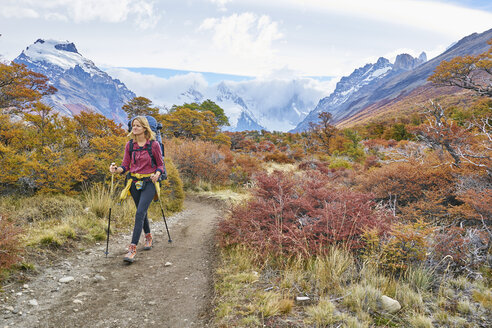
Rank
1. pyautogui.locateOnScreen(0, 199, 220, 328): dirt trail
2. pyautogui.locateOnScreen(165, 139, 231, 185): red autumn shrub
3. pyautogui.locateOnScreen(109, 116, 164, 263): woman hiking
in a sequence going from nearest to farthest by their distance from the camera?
pyautogui.locateOnScreen(0, 199, 220, 328): dirt trail → pyautogui.locateOnScreen(109, 116, 164, 263): woman hiking → pyautogui.locateOnScreen(165, 139, 231, 185): red autumn shrub

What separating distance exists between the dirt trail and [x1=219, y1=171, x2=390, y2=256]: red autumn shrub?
88 centimetres

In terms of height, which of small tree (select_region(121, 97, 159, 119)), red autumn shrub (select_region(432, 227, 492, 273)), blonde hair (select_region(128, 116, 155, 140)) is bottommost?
red autumn shrub (select_region(432, 227, 492, 273))

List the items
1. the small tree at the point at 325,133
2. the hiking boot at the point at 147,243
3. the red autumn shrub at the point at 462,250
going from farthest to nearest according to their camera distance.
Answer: the small tree at the point at 325,133, the hiking boot at the point at 147,243, the red autumn shrub at the point at 462,250

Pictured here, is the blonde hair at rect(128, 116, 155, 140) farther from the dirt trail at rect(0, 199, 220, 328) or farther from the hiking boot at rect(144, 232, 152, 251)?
the dirt trail at rect(0, 199, 220, 328)

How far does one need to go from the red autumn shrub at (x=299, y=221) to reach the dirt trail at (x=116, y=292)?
2.90 ft

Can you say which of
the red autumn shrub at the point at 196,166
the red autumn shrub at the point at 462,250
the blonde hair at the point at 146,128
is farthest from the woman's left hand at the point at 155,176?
the red autumn shrub at the point at 196,166

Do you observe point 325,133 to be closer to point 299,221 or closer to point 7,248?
point 299,221

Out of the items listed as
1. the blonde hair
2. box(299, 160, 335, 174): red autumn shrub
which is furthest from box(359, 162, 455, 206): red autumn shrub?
box(299, 160, 335, 174): red autumn shrub

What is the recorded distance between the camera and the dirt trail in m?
2.46

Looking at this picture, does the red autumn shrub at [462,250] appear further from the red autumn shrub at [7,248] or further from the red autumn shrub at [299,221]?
the red autumn shrub at [7,248]

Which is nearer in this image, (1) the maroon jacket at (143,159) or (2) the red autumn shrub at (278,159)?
(1) the maroon jacket at (143,159)

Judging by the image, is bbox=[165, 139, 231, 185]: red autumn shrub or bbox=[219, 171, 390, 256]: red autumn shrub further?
bbox=[165, 139, 231, 185]: red autumn shrub

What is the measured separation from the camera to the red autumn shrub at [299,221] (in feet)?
11.3

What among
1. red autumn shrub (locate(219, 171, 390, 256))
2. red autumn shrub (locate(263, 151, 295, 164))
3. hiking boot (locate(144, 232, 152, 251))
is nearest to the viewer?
red autumn shrub (locate(219, 171, 390, 256))
